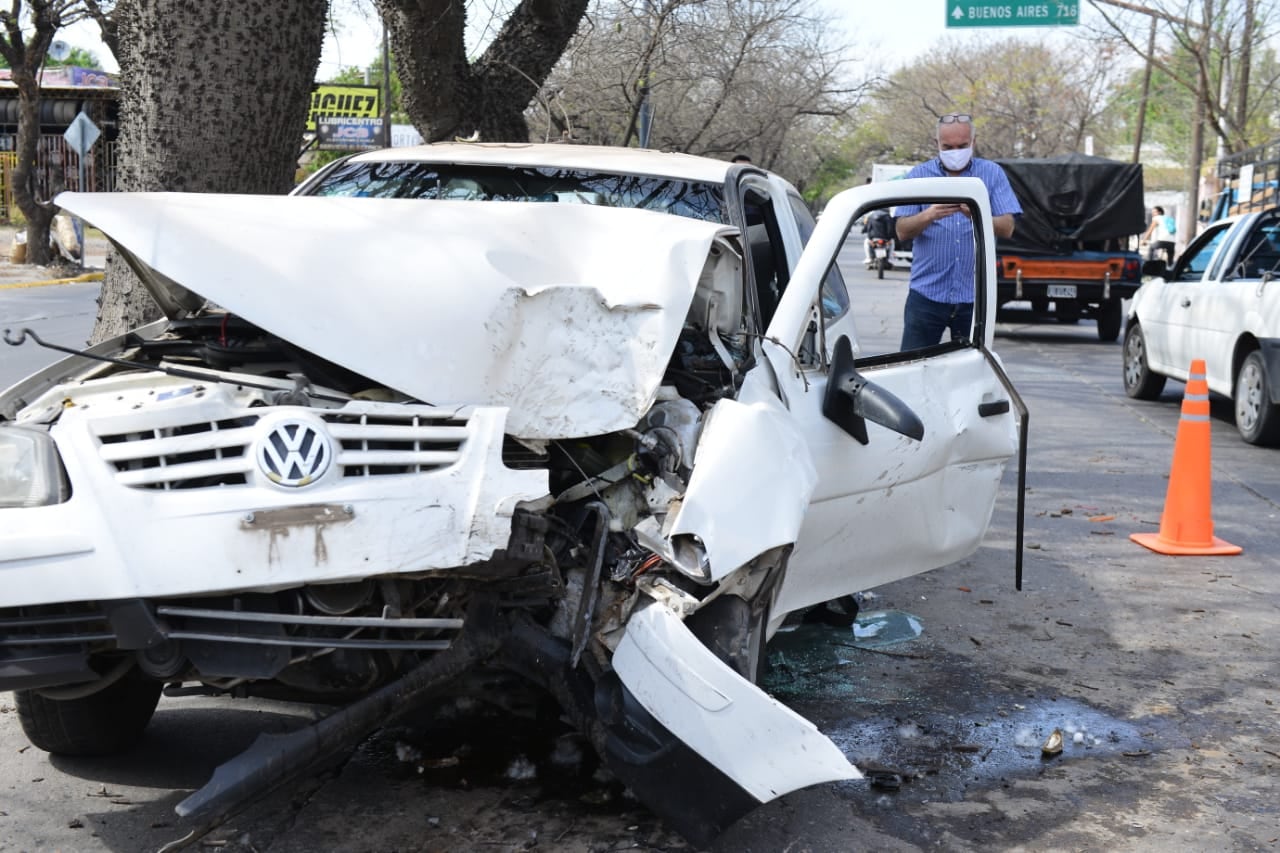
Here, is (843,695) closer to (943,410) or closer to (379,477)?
(943,410)

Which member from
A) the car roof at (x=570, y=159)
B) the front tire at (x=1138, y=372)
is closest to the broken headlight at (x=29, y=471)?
the car roof at (x=570, y=159)

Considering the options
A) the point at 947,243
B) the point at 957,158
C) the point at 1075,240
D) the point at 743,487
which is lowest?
the point at 743,487

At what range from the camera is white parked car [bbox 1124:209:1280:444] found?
1023 centimetres

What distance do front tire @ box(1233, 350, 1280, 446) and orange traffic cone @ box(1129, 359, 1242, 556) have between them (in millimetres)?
3192

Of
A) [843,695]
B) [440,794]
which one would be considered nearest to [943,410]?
[843,695]

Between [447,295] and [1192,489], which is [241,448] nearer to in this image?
[447,295]

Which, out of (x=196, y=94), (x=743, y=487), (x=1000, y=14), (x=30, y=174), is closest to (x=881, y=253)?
(x=1000, y=14)

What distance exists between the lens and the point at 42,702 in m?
4.09

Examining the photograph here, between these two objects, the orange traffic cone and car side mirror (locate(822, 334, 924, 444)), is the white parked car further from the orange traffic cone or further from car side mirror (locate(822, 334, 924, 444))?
car side mirror (locate(822, 334, 924, 444))

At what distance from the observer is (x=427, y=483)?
3219 millimetres

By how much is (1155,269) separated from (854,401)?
29.0 feet

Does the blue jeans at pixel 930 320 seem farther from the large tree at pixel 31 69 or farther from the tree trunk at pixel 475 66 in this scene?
the large tree at pixel 31 69

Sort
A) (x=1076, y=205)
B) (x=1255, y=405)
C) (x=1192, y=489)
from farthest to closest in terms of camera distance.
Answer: (x=1076, y=205), (x=1255, y=405), (x=1192, y=489)

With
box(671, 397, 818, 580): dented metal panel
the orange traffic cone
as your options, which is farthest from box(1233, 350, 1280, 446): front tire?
box(671, 397, 818, 580): dented metal panel
